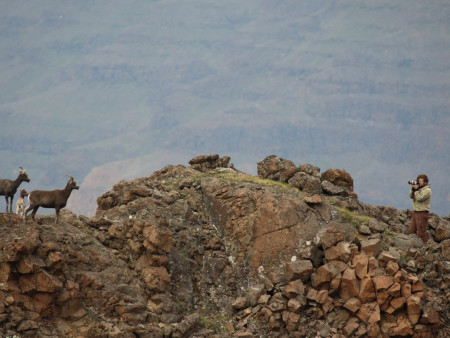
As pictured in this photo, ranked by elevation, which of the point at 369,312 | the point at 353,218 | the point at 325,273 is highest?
the point at 353,218

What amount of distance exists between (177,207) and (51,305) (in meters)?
8.43

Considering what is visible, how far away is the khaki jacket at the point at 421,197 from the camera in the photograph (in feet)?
104

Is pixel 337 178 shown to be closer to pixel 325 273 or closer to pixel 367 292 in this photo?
pixel 325 273

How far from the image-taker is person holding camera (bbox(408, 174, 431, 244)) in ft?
104

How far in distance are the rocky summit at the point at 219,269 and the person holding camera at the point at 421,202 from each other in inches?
Result: 19.9

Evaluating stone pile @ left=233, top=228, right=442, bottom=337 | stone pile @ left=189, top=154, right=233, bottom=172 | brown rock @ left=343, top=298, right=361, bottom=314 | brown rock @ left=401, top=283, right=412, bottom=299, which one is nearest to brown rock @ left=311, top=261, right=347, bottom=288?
stone pile @ left=233, top=228, right=442, bottom=337

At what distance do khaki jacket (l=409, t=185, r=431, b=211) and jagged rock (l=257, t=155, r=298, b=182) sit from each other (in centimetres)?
659

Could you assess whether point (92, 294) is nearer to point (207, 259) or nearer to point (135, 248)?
point (135, 248)

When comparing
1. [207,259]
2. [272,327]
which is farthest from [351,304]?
[207,259]

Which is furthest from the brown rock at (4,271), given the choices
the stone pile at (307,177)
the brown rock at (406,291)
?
the brown rock at (406,291)

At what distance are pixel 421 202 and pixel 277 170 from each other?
7881 millimetres

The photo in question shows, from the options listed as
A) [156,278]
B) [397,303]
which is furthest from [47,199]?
[397,303]

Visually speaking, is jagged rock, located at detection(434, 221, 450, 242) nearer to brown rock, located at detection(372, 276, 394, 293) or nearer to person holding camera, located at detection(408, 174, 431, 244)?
person holding camera, located at detection(408, 174, 431, 244)

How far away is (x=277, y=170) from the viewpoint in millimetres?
35969
